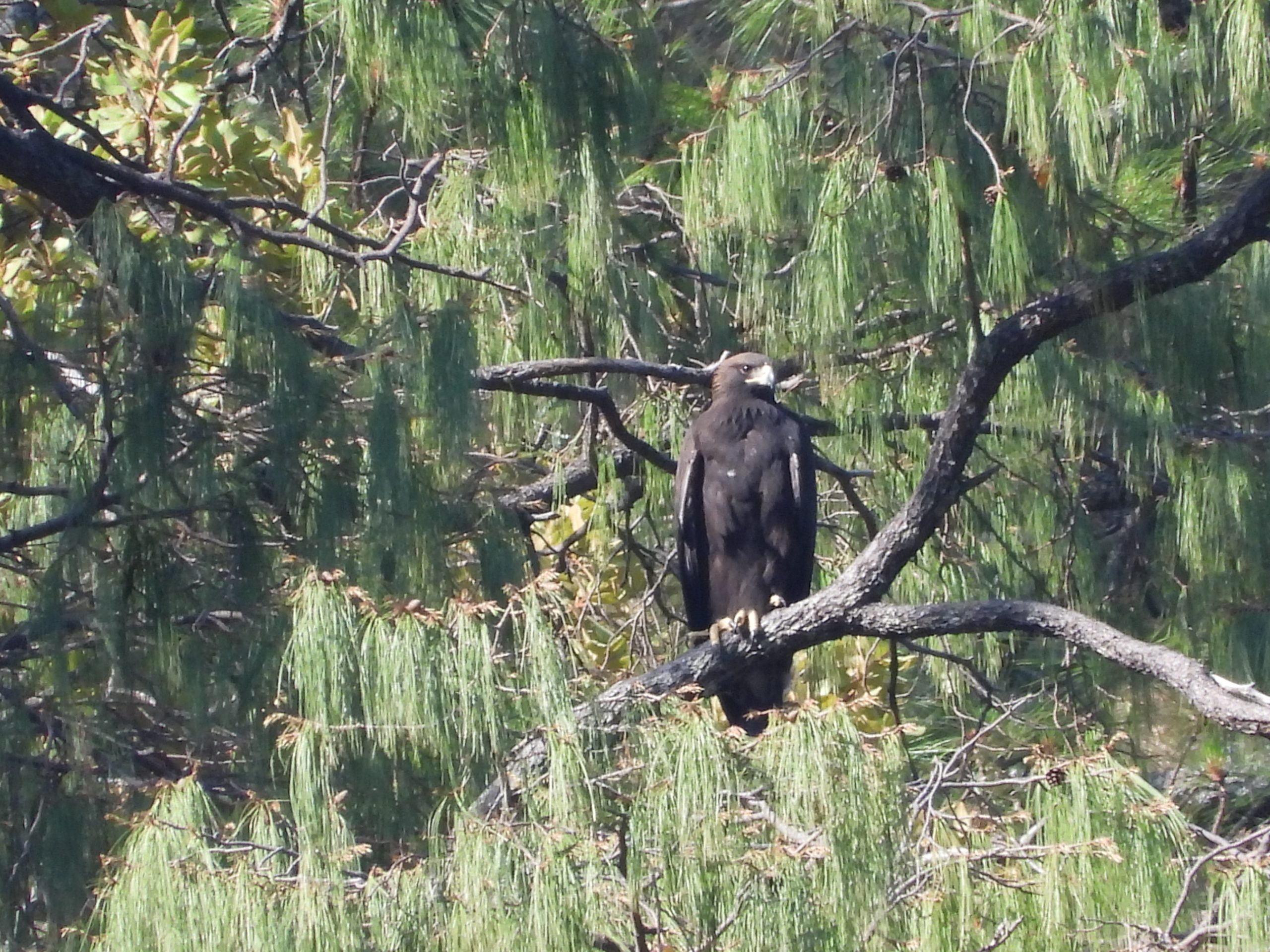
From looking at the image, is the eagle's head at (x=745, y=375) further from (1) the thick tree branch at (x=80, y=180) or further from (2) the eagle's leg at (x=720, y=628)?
(1) the thick tree branch at (x=80, y=180)

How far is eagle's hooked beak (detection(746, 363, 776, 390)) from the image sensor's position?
401 centimetres

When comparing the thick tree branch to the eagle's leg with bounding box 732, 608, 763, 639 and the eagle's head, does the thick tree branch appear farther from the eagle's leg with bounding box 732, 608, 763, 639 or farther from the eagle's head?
the eagle's head

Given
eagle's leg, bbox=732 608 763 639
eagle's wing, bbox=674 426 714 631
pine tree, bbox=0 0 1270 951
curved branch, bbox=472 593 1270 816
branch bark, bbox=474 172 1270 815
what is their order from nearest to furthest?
pine tree, bbox=0 0 1270 951
curved branch, bbox=472 593 1270 816
branch bark, bbox=474 172 1270 815
eagle's leg, bbox=732 608 763 639
eagle's wing, bbox=674 426 714 631

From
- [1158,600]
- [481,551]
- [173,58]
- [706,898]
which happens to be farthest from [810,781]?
[173,58]

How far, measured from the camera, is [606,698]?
2281 mm

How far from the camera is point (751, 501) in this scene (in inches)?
160

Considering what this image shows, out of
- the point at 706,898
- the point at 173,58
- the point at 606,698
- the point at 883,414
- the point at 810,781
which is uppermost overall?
the point at 173,58

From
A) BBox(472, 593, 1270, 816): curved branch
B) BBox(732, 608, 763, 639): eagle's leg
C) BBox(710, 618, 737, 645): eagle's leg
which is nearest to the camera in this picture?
BBox(472, 593, 1270, 816): curved branch

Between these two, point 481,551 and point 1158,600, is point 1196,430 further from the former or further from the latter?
point 481,551

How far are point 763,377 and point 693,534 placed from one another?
1.53ft

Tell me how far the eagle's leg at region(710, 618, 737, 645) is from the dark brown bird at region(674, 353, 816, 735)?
225mm

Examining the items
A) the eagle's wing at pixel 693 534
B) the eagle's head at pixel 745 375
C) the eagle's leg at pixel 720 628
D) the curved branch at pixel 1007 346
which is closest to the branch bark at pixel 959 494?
the curved branch at pixel 1007 346

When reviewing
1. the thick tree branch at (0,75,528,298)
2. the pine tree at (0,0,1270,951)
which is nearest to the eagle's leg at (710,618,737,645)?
the pine tree at (0,0,1270,951)

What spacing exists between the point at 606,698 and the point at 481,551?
720mm
